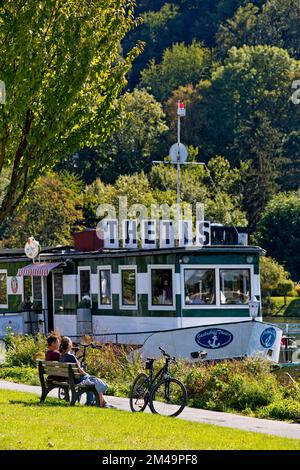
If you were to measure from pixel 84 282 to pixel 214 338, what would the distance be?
263 inches

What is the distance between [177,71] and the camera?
393 feet

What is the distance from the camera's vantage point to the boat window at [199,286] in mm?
28750

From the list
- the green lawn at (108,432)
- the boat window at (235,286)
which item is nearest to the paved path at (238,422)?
the green lawn at (108,432)

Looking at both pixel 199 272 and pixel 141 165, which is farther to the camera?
pixel 141 165

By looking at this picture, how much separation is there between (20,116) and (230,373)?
20.9ft

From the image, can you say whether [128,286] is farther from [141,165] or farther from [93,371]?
[141,165]

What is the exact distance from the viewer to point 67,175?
268ft

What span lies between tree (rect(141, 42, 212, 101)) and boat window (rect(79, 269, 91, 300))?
8376 centimetres

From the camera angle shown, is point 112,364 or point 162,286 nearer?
point 112,364

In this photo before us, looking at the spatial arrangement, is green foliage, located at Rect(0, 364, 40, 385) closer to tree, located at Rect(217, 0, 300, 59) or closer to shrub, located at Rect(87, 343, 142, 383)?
shrub, located at Rect(87, 343, 142, 383)

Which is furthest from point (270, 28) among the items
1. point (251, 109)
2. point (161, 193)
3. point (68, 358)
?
point (68, 358)

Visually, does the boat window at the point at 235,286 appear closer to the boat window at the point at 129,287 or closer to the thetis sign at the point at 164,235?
the thetis sign at the point at 164,235

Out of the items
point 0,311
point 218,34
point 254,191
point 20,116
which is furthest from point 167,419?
point 218,34

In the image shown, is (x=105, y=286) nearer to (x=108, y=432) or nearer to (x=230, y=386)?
(x=230, y=386)
